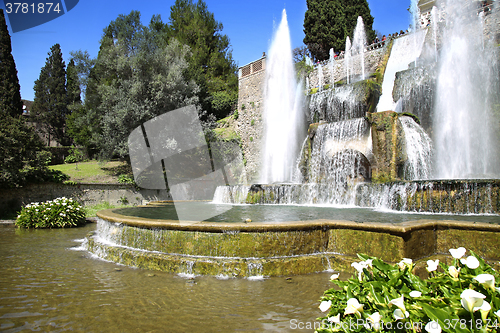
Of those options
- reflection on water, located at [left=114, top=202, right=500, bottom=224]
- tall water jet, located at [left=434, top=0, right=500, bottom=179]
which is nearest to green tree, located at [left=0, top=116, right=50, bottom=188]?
reflection on water, located at [left=114, top=202, right=500, bottom=224]

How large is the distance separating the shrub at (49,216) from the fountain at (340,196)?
276cm

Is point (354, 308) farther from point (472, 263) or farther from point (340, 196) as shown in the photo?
point (340, 196)

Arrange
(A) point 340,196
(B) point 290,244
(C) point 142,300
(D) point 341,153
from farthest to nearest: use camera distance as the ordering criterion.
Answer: (D) point 341,153
(A) point 340,196
(B) point 290,244
(C) point 142,300

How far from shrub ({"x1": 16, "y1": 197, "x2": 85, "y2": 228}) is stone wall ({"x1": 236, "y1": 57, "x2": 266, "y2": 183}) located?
1147cm

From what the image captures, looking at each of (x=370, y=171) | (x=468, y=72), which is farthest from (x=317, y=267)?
(x=468, y=72)

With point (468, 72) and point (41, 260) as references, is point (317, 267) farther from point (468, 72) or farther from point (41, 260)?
point (468, 72)

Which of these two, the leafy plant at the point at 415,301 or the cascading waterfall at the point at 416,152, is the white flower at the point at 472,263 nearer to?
the leafy plant at the point at 415,301

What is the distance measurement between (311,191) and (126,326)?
7.17 m

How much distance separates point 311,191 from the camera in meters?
8.97

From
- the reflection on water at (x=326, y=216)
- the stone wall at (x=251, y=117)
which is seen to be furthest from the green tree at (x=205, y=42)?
the reflection on water at (x=326, y=216)

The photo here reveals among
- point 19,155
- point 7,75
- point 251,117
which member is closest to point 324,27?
point 251,117

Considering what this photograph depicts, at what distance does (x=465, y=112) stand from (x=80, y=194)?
58.1 ft

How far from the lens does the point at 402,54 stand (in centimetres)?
1733

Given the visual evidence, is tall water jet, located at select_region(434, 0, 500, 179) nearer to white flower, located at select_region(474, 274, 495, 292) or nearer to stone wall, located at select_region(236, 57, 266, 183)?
stone wall, located at select_region(236, 57, 266, 183)
